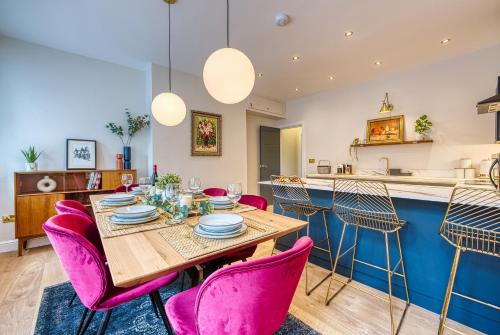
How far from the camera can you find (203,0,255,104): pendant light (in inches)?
61.8

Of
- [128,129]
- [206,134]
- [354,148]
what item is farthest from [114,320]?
[354,148]

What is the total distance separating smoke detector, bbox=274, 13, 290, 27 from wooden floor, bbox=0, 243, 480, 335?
2.80 m

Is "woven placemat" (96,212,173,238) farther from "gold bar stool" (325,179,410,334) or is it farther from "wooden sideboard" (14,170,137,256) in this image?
"wooden sideboard" (14,170,137,256)

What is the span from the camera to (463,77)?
3.28 metres

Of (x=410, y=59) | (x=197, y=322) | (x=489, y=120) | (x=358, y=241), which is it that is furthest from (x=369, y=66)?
(x=197, y=322)

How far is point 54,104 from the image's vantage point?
3127 mm

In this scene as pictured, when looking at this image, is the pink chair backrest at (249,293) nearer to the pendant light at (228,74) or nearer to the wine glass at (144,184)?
the pendant light at (228,74)

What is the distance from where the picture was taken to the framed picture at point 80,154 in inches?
126

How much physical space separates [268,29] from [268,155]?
337 centimetres

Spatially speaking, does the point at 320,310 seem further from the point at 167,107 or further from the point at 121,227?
the point at 167,107

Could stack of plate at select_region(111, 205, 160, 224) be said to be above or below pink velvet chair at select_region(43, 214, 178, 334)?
above

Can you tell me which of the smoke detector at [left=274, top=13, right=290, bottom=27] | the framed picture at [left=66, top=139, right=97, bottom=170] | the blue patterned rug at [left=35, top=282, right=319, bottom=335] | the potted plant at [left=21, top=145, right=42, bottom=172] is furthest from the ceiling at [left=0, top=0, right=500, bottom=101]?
the blue patterned rug at [left=35, top=282, right=319, bottom=335]

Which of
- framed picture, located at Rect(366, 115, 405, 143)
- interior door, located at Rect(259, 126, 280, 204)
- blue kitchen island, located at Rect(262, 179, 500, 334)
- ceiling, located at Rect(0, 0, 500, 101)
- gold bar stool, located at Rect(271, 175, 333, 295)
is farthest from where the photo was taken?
interior door, located at Rect(259, 126, 280, 204)

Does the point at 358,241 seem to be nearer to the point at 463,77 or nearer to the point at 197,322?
the point at 197,322
